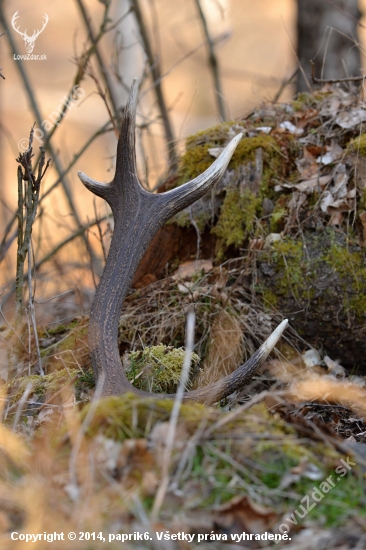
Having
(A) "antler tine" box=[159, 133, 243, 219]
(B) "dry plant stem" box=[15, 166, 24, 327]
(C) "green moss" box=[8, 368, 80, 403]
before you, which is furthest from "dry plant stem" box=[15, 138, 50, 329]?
(A) "antler tine" box=[159, 133, 243, 219]

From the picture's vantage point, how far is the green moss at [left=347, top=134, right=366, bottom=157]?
395cm

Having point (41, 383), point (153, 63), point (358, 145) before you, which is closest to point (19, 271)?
point (41, 383)

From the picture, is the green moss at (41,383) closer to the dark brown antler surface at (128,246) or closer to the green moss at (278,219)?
the dark brown antler surface at (128,246)

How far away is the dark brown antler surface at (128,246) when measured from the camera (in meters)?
2.76

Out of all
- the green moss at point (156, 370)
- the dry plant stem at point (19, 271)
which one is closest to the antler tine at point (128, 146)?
the dry plant stem at point (19, 271)

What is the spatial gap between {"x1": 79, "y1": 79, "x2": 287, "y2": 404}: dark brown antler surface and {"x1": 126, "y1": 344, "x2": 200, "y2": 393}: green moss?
0.86ft

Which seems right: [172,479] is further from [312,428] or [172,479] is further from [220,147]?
[220,147]

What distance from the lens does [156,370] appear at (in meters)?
3.05

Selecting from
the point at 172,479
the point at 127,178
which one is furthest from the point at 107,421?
the point at 127,178

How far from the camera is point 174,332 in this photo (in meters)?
3.79

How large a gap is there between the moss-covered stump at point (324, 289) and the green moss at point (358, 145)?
1.99 feet

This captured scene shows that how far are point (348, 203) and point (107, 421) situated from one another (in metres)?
2.63

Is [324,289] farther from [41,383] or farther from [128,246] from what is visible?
[41,383]

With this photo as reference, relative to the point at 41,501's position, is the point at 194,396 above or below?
below
